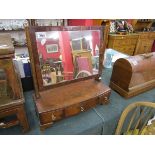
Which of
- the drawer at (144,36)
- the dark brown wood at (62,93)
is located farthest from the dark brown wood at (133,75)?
the drawer at (144,36)

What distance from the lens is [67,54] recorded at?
0.85 metres

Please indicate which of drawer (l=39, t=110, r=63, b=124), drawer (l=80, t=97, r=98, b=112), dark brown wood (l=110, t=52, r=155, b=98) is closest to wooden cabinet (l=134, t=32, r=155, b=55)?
dark brown wood (l=110, t=52, r=155, b=98)

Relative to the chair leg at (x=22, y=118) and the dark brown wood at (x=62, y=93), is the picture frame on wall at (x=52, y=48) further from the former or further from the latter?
the chair leg at (x=22, y=118)

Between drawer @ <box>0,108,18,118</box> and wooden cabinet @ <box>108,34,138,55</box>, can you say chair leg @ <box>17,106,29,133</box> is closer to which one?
drawer @ <box>0,108,18,118</box>

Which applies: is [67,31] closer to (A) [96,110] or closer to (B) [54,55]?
(B) [54,55]

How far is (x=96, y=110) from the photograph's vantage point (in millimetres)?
957

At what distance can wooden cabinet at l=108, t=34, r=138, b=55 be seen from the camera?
3563 mm

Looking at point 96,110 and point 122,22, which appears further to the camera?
point 122,22

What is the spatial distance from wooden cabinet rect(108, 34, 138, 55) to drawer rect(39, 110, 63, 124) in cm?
313

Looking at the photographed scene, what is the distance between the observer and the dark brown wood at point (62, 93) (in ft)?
2.42
